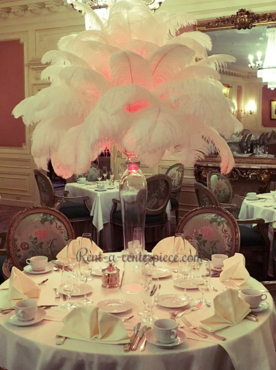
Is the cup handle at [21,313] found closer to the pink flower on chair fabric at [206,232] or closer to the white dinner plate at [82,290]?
the white dinner plate at [82,290]

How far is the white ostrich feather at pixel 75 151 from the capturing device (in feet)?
6.02

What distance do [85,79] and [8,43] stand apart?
21.2 ft

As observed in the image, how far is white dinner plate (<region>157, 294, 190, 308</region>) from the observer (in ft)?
5.91

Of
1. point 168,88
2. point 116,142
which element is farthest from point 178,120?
point 116,142

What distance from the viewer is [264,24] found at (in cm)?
573

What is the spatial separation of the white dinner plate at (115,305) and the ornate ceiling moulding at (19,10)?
6617mm

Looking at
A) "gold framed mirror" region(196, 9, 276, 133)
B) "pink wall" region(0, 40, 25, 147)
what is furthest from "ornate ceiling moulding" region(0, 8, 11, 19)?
"gold framed mirror" region(196, 9, 276, 133)

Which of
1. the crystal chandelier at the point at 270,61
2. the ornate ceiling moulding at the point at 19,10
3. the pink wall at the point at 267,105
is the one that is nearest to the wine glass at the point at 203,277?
the crystal chandelier at the point at 270,61

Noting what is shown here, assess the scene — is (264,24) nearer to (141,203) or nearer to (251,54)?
(251,54)

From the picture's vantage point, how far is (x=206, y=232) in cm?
272

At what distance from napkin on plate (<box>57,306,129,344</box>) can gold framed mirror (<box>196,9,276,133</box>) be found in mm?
4778

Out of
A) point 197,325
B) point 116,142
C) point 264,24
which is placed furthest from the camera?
point 264,24

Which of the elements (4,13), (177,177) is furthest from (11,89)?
(177,177)

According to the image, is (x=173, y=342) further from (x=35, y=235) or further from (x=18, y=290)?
(x=35, y=235)
